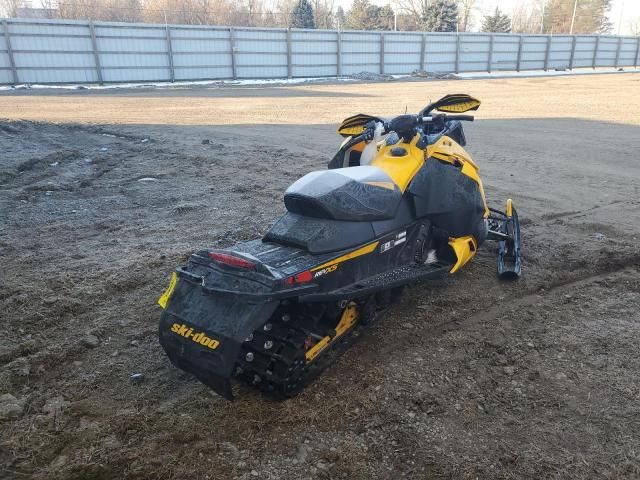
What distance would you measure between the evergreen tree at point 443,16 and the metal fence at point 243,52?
12129mm

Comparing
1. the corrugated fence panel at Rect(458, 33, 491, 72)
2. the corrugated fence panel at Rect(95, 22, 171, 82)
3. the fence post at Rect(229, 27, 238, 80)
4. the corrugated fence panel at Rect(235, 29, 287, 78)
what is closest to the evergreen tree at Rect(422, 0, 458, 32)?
the corrugated fence panel at Rect(458, 33, 491, 72)

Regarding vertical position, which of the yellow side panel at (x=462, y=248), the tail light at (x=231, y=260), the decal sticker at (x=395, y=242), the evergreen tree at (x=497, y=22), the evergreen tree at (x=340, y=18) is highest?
the evergreen tree at (x=340, y=18)

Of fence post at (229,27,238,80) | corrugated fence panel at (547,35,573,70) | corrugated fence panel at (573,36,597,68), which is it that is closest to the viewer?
fence post at (229,27,238,80)

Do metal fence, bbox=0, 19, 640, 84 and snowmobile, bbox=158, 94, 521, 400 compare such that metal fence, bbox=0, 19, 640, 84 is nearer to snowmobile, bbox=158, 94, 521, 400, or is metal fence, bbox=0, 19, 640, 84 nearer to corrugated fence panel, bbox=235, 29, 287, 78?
corrugated fence panel, bbox=235, 29, 287, 78

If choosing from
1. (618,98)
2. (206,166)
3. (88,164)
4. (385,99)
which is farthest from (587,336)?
(618,98)

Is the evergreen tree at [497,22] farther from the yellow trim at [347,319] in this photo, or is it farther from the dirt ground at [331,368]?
the yellow trim at [347,319]

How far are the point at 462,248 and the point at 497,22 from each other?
198 ft

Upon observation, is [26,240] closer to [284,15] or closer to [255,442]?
[255,442]

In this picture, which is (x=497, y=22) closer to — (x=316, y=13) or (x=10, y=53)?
(x=316, y=13)

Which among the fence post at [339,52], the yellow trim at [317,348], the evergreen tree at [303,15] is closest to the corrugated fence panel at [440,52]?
the fence post at [339,52]

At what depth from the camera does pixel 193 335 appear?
8.25ft

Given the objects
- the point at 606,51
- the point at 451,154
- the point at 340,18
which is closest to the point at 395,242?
the point at 451,154

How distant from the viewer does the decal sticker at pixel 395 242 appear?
3.23 metres

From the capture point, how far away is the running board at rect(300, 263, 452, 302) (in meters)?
2.79
